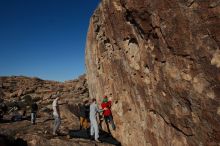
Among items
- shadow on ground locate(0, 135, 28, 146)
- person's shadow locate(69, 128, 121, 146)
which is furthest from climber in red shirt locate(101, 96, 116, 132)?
shadow on ground locate(0, 135, 28, 146)

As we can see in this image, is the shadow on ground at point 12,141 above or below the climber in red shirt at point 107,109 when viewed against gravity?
below

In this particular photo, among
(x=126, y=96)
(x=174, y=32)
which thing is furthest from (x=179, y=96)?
(x=126, y=96)

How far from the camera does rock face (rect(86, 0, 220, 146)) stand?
30.3 ft

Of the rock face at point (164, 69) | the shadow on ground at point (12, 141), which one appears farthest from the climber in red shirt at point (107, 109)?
the shadow on ground at point (12, 141)

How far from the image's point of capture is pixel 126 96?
49.6ft

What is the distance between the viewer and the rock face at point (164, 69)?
364 inches

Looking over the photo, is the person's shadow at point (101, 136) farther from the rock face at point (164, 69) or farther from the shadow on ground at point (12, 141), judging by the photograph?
the shadow on ground at point (12, 141)

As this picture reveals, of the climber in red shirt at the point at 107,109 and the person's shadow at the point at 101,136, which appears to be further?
the climber in red shirt at the point at 107,109

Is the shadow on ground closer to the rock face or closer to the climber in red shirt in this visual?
the climber in red shirt

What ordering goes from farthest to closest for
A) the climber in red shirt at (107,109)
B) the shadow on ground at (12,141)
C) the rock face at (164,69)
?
the climber in red shirt at (107,109) < the shadow on ground at (12,141) < the rock face at (164,69)

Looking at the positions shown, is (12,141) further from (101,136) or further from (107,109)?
(107,109)

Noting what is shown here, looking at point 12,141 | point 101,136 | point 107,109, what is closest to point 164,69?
point 107,109

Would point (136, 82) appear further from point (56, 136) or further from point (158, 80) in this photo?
point (56, 136)

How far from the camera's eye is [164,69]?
36.4 ft
